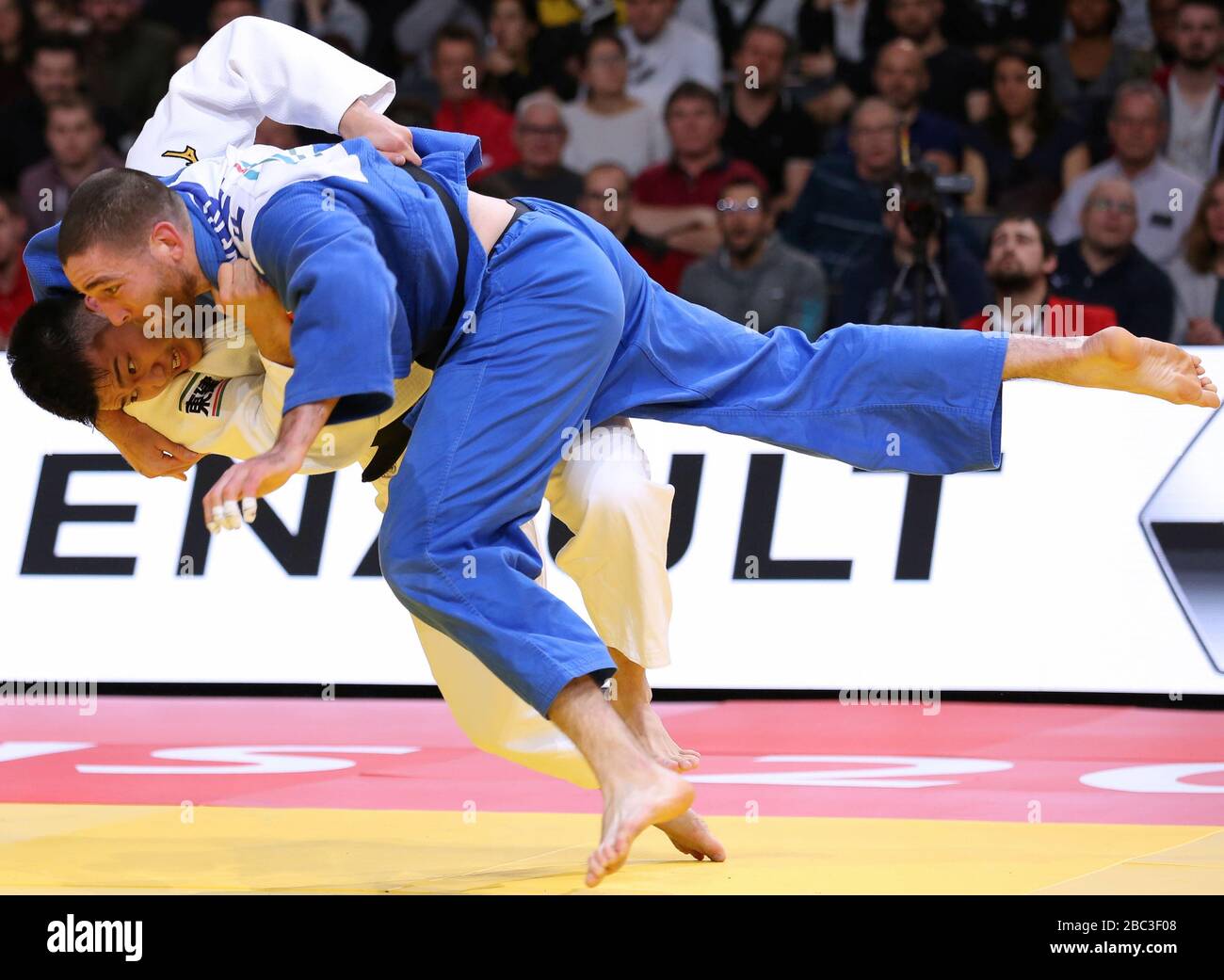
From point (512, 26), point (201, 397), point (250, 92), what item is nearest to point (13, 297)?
point (512, 26)

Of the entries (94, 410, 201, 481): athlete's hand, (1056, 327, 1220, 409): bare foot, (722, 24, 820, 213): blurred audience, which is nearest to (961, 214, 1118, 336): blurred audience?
(722, 24, 820, 213): blurred audience

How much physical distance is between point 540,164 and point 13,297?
2470 millimetres

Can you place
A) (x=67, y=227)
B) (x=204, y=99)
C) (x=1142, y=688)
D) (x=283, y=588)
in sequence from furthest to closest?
(x=283, y=588) → (x=1142, y=688) → (x=204, y=99) → (x=67, y=227)

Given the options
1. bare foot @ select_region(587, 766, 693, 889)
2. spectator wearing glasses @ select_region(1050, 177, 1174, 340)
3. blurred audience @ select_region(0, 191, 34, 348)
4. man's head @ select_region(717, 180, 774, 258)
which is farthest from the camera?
blurred audience @ select_region(0, 191, 34, 348)

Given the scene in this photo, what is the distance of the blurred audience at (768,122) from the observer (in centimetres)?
786

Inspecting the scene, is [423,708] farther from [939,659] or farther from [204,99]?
[204,99]

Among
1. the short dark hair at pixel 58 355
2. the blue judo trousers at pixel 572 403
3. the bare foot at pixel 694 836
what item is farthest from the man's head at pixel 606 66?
the bare foot at pixel 694 836

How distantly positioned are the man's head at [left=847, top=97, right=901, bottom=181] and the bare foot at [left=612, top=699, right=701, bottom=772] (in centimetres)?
423

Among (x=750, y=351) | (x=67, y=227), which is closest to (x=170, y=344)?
(x=67, y=227)

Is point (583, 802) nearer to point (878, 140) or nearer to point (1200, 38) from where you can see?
point (878, 140)

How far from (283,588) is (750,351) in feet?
8.70

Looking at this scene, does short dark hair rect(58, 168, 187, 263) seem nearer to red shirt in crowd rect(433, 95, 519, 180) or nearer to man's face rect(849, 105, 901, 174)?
man's face rect(849, 105, 901, 174)

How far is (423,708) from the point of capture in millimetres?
5512

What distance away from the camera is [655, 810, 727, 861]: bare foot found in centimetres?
336
